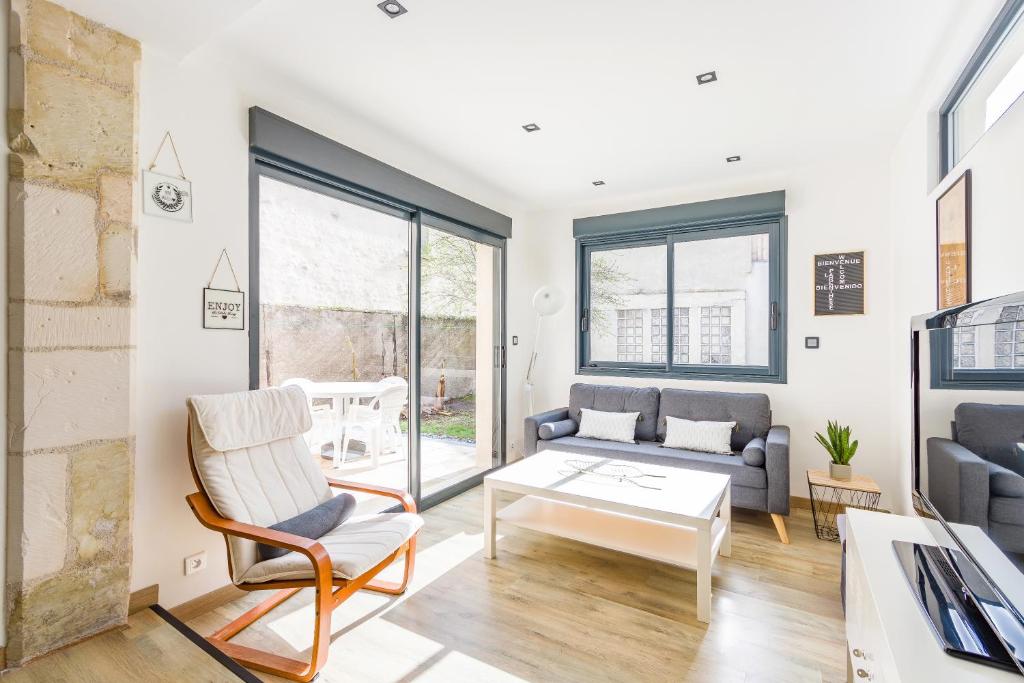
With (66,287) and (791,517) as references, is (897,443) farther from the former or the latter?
(66,287)

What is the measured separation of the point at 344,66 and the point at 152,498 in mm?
2225

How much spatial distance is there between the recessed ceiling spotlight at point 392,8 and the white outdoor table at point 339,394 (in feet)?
6.44

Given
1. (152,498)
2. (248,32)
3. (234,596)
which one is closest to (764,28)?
(248,32)

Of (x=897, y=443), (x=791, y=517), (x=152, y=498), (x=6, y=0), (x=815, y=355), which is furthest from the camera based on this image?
(x=815, y=355)

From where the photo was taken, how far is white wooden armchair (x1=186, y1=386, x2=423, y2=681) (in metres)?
1.82

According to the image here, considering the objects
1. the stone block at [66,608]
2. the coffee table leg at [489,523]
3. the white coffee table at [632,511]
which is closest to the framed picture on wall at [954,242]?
the white coffee table at [632,511]

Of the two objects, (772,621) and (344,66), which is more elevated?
(344,66)

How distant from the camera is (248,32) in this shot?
215 centimetres

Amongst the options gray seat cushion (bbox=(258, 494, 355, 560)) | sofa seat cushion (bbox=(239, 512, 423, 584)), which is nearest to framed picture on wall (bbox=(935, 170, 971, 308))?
sofa seat cushion (bbox=(239, 512, 423, 584))

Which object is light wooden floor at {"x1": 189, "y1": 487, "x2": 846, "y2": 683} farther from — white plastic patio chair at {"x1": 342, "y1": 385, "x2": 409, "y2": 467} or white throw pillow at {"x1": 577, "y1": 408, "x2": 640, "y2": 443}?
white throw pillow at {"x1": 577, "y1": 408, "x2": 640, "y2": 443}

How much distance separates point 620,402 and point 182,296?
3.34m

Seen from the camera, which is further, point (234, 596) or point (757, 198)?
point (757, 198)

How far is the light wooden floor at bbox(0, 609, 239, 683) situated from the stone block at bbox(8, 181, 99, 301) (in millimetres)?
1290

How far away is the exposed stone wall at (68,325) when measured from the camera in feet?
5.48
